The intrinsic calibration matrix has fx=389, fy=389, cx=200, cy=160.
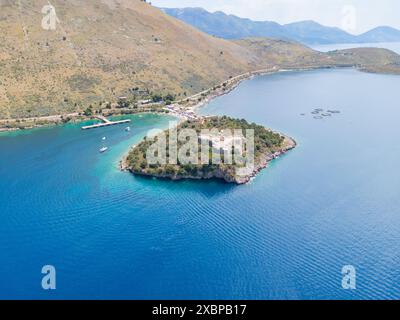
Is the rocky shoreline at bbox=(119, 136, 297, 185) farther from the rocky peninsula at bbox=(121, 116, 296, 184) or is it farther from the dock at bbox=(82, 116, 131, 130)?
the dock at bbox=(82, 116, 131, 130)

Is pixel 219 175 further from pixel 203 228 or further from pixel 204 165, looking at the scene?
pixel 203 228

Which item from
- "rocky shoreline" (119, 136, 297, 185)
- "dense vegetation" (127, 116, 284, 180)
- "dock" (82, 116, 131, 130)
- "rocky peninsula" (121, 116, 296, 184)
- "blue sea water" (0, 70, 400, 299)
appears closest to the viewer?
"blue sea water" (0, 70, 400, 299)

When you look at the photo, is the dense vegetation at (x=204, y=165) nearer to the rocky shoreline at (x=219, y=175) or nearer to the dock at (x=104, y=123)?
the rocky shoreline at (x=219, y=175)

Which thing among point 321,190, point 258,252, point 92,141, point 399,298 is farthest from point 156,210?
point 92,141

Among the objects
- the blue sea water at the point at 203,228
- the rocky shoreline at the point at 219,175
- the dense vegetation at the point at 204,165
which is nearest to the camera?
the blue sea water at the point at 203,228

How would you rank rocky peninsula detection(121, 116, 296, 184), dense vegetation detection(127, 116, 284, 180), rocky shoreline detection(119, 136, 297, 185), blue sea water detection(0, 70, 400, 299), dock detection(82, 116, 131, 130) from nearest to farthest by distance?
blue sea water detection(0, 70, 400, 299), rocky shoreline detection(119, 136, 297, 185), rocky peninsula detection(121, 116, 296, 184), dense vegetation detection(127, 116, 284, 180), dock detection(82, 116, 131, 130)

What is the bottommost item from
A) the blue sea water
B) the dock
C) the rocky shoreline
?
the blue sea water

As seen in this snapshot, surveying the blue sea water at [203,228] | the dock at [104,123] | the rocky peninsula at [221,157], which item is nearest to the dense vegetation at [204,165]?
the rocky peninsula at [221,157]

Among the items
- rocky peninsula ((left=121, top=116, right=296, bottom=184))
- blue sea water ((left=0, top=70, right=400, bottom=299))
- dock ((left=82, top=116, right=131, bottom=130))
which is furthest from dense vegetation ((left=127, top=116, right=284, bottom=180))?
dock ((left=82, top=116, right=131, bottom=130))
